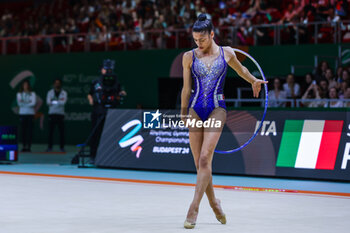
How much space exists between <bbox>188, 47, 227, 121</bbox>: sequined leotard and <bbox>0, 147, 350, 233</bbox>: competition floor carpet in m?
1.23

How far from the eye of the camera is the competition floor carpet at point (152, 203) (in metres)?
7.11

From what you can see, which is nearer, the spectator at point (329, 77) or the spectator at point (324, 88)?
the spectator at point (324, 88)

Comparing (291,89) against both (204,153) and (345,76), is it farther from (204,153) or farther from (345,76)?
(204,153)

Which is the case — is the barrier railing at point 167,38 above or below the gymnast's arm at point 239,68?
above

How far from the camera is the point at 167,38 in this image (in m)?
21.7

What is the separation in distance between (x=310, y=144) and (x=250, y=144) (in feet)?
3.83

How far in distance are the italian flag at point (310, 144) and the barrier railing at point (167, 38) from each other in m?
6.50

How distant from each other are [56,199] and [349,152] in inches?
207

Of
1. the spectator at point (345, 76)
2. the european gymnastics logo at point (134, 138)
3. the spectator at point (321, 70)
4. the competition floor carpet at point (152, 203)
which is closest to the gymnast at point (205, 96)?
the competition floor carpet at point (152, 203)

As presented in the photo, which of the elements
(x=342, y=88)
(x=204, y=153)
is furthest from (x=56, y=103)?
(x=204, y=153)

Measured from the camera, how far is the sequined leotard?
7.13 meters

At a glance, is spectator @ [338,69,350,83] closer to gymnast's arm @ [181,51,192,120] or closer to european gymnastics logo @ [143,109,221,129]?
european gymnastics logo @ [143,109,221,129]

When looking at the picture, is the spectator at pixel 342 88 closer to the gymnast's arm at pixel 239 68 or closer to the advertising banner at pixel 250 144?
the advertising banner at pixel 250 144

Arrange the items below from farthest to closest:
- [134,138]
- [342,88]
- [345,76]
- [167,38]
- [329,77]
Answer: [167,38] → [329,77] → [345,76] → [342,88] → [134,138]
